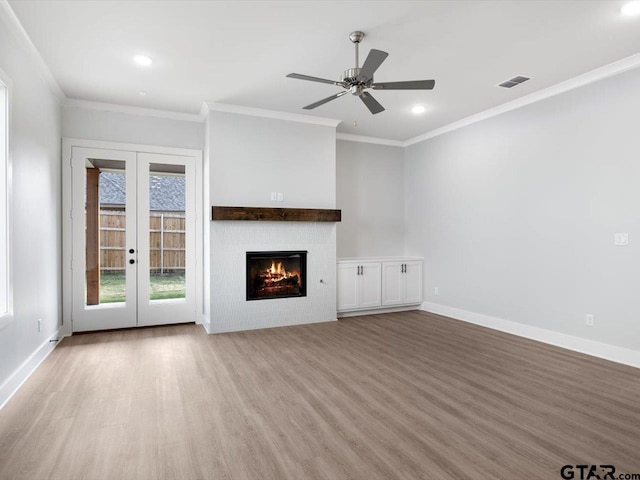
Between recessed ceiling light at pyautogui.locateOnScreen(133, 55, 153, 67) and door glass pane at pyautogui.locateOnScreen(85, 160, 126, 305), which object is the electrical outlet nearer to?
recessed ceiling light at pyautogui.locateOnScreen(133, 55, 153, 67)

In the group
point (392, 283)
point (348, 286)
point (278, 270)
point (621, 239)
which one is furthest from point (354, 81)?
point (392, 283)

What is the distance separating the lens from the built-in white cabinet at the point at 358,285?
5.70m

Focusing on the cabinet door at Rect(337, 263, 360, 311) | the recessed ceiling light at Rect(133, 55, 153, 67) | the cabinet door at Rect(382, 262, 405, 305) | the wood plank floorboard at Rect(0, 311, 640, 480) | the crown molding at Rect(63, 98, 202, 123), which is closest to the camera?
the wood plank floorboard at Rect(0, 311, 640, 480)

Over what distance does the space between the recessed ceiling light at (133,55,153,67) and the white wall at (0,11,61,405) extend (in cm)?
87

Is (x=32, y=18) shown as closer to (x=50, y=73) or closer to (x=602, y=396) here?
(x=50, y=73)

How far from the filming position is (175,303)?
5.23 m

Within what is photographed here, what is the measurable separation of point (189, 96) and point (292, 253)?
2.39 m

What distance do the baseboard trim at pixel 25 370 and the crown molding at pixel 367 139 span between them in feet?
15.5

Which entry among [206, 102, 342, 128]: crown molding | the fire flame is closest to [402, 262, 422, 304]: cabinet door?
the fire flame

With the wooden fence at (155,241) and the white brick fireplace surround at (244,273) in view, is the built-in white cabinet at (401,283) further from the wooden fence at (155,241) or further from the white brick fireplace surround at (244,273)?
the wooden fence at (155,241)

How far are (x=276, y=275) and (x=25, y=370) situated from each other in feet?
9.40

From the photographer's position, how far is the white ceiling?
2.80 metres

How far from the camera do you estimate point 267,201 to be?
A: 5121mm

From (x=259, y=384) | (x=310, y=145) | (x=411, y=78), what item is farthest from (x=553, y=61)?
(x=259, y=384)
